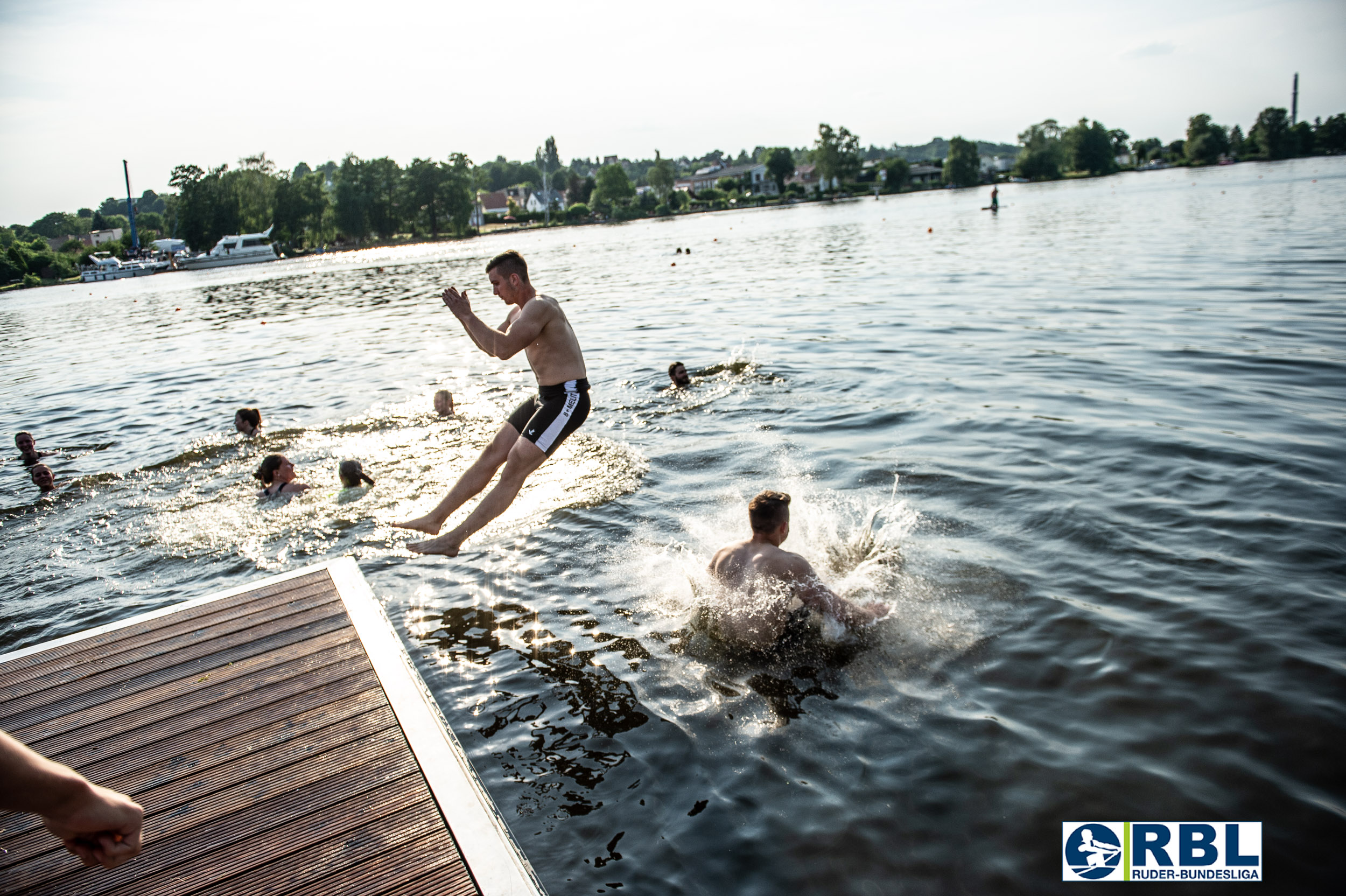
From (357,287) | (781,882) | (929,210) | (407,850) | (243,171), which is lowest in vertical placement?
(781,882)

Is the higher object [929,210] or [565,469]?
[929,210]

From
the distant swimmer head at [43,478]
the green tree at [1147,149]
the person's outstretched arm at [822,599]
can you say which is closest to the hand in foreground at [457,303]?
the person's outstretched arm at [822,599]

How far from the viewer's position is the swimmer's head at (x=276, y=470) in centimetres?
1026

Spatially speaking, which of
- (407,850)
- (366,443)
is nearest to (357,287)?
(366,443)

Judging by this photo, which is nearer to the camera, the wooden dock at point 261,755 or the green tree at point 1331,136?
the wooden dock at point 261,755

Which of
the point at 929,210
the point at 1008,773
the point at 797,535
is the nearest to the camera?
the point at 1008,773

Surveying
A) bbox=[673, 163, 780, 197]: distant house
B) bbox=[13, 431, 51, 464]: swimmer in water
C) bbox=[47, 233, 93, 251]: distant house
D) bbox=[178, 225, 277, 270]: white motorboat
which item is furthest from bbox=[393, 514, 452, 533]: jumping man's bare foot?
bbox=[47, 233, 93, 251]: distant house

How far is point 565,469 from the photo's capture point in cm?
1068

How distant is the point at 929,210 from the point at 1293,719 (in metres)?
71.1

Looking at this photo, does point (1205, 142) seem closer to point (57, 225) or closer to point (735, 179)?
point (735, 179)

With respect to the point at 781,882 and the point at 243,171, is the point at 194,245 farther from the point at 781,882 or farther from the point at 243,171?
the point at 781,882

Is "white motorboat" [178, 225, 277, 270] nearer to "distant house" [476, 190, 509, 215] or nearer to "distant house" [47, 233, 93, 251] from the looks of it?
"distant house" [47, 233, 93, 251]

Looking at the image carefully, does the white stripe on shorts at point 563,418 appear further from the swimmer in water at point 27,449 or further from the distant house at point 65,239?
the distant house at point 65,239

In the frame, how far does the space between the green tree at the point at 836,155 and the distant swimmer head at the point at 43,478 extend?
13258 centimetres
